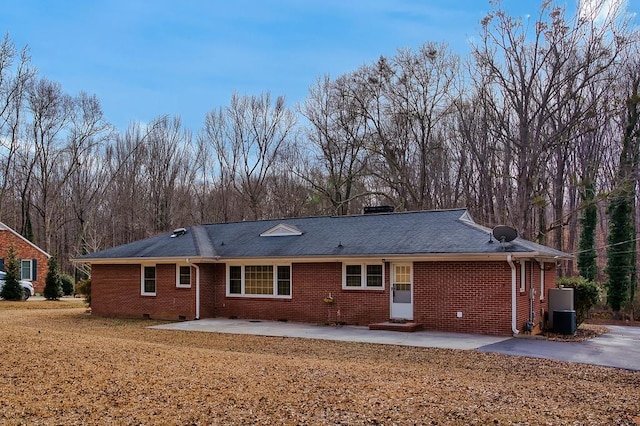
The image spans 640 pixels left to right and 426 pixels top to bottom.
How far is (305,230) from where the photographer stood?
20.2 metres

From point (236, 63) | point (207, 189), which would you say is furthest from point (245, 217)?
point (236, 63)

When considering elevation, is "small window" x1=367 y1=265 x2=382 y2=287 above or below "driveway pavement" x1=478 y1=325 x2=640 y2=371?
above

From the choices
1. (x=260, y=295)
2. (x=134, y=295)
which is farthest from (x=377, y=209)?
(x=134, y=295)

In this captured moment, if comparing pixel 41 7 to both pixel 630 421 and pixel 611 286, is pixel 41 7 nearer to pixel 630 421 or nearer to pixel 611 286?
pixel 630 421

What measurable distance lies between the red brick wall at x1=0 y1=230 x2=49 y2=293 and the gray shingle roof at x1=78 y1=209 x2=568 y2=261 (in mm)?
15714

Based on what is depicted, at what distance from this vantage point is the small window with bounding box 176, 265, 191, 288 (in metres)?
19.6

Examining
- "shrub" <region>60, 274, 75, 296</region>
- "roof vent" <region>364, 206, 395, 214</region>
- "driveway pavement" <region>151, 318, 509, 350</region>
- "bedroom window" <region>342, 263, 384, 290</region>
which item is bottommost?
"shrub" <region>60, 274, 75, 296</region>

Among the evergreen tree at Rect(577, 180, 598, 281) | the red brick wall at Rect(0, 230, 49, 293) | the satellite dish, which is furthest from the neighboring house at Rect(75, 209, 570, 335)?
the red brick wall at Rect(0, 230, 49, 293)

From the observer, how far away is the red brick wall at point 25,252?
33.5 m

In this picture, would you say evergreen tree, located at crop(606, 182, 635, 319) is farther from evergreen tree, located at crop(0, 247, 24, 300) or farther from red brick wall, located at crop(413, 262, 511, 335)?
evergreen tree, located at crop(0, 247, 24, 300)

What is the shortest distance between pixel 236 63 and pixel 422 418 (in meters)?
13.1

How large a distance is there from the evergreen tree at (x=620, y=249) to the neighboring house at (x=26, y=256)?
30342 millimetres

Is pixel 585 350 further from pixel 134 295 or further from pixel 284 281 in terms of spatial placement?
pixel 134 295

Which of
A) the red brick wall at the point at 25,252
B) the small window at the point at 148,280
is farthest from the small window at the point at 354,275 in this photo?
the red brick wall at the point at 25,252
